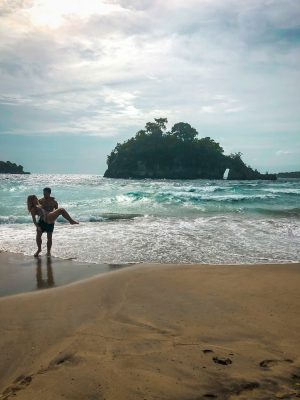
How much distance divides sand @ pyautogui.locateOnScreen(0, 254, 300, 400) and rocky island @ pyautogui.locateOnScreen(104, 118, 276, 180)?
3511 inches

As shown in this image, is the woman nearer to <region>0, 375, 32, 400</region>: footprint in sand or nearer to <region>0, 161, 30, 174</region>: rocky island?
<region>0, 375, 32, 400</region>: footprint in sand

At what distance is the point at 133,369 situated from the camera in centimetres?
268

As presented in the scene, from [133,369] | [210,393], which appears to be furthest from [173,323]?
[210,393]

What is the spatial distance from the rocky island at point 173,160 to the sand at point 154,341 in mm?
89182

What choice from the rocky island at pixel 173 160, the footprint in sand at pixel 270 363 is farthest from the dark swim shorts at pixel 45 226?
the rocky island at pixel 173 160

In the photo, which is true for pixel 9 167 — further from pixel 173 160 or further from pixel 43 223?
pixel 43 223

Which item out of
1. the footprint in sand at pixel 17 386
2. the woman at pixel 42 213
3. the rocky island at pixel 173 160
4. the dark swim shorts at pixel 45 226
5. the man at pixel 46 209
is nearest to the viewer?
the footprint in sand at pixel 17 386

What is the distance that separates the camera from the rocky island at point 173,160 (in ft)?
307

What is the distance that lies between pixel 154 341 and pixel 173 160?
93.1m

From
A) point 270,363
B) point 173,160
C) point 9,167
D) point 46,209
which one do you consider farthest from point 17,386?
point 9,167

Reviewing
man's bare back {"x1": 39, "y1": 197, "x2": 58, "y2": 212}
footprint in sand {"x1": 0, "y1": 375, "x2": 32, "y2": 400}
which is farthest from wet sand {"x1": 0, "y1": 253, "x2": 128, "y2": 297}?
footprint in sand {"x1": 0, "y1": 375, "x2": 32, "y2": 400}

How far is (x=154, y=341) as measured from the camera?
3.16 metres

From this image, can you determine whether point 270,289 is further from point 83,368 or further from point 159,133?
point 159,133

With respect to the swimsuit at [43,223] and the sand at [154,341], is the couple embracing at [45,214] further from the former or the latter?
the sand at [154,341]
